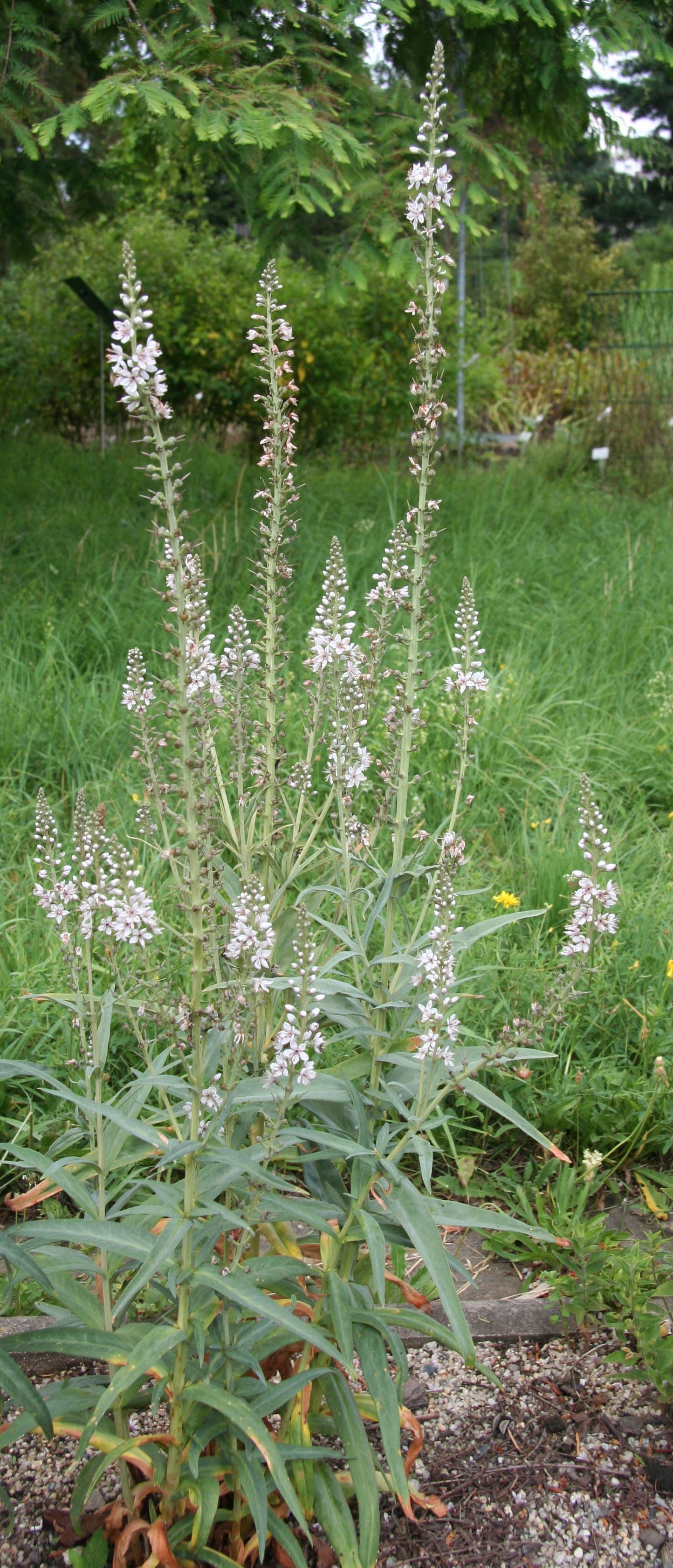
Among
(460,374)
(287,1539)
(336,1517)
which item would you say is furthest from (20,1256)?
(460,374)

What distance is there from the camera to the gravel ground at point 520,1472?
2.04 metres

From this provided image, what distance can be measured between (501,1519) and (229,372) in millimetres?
9558

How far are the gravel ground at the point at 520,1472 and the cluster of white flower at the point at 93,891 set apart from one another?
1.00 metres

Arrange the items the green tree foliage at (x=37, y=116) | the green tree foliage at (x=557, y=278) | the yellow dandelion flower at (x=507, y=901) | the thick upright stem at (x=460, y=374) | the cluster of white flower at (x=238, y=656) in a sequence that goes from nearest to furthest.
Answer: the cluster of white flower at (x=238, y=656) < the yellow dandelion flower at (x=507, y=901) < the green tree foliage at (x=37, y=116) < the thick upright stem at (x=460, y=374) < the green tree foliage at (x=557, y=278)

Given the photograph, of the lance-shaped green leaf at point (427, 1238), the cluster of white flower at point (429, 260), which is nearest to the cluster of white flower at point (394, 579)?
the cluster of white flower at point (429, 260)

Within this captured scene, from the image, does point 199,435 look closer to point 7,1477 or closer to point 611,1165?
point 611,1165

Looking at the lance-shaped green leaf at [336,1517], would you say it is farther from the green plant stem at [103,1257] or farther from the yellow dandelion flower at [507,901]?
the yellow dandelion flower at [507,901]

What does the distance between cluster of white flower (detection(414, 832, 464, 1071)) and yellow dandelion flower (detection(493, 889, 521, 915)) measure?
5.32ft

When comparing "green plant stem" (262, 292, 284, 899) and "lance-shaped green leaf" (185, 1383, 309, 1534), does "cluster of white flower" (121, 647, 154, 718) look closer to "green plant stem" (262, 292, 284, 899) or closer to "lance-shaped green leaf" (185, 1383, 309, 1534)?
"green plant stem" (262, 292, 284, 899)

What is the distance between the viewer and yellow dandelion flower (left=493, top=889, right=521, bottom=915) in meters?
3.50

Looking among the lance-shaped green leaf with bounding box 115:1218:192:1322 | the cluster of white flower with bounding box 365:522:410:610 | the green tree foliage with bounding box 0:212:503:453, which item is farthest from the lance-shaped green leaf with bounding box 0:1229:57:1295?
the green tree foliage with bounding box 0:212:503:453

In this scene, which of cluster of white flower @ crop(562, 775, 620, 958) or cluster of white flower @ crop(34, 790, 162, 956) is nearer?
cluster of white flower @ crop(34, 790, 162, 956)

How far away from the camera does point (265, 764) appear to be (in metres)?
2.32

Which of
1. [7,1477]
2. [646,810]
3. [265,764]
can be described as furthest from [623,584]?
[7,1477]
